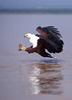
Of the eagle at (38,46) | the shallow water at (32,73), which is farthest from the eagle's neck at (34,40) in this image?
the shallow water at (32,73)

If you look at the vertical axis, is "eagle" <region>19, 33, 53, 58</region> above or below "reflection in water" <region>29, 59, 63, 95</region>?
above

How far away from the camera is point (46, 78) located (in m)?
2.62

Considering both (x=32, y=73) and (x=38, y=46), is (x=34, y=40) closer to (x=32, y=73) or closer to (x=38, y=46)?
(x=38, y=46)

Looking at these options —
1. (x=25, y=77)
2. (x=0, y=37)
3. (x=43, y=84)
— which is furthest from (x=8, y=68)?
(x=0, y=37)

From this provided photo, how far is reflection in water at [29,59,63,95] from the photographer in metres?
2.41

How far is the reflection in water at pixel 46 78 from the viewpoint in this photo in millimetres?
2409

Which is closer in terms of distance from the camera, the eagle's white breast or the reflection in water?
the reflection in water

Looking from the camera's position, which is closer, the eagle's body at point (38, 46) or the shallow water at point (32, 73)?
the shallow water at point (32, 73)

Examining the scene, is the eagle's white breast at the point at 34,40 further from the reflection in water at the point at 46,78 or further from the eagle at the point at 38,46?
the reflection in water at the point at 46,78

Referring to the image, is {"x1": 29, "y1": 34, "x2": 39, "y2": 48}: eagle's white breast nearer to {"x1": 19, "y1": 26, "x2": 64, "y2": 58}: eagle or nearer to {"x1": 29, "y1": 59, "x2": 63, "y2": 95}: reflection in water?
{"x1": 19, "y1": 26, "x2": 64, "y2": 58}: eagle

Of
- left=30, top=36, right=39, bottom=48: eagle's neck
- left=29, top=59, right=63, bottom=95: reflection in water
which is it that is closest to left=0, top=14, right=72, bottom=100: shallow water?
left=29, top=59, right=63, bottom=95: reflection in water

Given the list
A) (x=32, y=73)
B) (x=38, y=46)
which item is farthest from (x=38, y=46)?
(x=32, y=73)

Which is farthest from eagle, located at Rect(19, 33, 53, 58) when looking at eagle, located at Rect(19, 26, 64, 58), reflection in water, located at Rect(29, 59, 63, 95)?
reflection in water, located at Rect(29, 59, 63, 95)

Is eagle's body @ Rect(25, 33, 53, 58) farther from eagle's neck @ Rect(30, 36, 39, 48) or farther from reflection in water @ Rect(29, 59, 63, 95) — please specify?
reflection in water @ Rect(29, 59, 63, 95)
